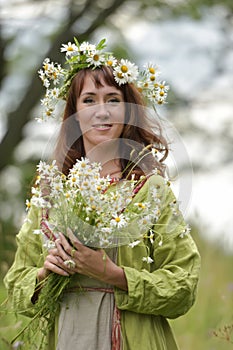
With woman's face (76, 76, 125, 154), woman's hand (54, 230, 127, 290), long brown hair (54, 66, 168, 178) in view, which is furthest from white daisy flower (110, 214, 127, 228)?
woman's face (76, 76, 125, 154)

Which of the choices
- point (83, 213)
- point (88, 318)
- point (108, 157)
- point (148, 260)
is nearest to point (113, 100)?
point (108, 157)

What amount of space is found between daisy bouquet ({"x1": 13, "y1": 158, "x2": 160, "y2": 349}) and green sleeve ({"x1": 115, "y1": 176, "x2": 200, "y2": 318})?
0.22 feet

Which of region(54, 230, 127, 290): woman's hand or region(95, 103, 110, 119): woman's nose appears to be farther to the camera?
region(95, 103, 110, 119): woman's nose

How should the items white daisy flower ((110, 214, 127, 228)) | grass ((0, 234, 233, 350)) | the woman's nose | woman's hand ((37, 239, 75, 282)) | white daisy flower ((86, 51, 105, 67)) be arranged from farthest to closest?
grass ((0, 234, 233, 350)) < white daisy flower ((86, 51, 105, 67)) < the woman's nose < woman's hand ((37, 239, 75, 282)) < white daisy flower ((110, 214, 127, 228))

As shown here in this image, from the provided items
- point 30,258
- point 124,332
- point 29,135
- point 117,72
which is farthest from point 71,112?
point 29,135

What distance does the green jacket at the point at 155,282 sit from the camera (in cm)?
291

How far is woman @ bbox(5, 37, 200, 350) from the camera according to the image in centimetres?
291

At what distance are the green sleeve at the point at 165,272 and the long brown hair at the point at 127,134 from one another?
0.15 meters

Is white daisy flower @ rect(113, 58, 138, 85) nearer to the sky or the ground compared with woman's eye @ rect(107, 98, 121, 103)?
nearer to the sky

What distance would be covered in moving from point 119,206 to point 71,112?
22.5 inches

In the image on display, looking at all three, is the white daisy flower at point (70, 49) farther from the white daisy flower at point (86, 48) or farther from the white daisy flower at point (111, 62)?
the white daisy flower at point (111, 62)

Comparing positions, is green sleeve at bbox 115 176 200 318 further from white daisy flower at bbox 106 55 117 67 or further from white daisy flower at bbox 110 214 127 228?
white daisy flower at bbox 106 55 117 67

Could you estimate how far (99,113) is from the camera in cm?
304

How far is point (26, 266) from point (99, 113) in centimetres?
63
